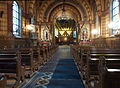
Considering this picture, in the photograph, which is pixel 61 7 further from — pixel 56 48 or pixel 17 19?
pixel 17 19

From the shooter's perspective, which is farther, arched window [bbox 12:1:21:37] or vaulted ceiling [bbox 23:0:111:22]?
vaulted ceiling [bbox 23:0:111:22]

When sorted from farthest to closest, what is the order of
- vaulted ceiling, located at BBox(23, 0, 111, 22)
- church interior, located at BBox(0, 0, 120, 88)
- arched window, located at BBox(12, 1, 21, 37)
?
vaulted ceiling, located at BBox(23, 0, 111, 22) < arched window, located at BBox(12, 1, 21, 37) < church interior, located at BBox(0, 0, 120, 88)

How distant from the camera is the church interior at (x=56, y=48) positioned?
4801 mm

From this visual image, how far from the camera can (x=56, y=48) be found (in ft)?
72.6

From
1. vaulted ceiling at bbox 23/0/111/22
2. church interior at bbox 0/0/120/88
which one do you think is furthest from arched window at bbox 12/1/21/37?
vaulted ceiling at bbox 23/0/111/22

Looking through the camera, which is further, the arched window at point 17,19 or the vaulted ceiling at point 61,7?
the vaulted ceiling at point 61,7

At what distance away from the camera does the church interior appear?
4.80 m

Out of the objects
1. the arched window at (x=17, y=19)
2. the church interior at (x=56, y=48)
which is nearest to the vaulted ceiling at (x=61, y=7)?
the church interior at (x=56, y=48)

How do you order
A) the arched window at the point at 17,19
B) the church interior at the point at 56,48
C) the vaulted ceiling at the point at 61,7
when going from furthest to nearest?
the vaulted ceiling at the point at 61,7 < the arched window at the point at 17,19 < the church interior at the point at 56,48

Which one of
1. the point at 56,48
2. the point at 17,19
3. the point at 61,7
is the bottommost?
the point at 56,48

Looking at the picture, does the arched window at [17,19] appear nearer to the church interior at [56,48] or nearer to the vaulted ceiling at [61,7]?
the church interior at [56,48]

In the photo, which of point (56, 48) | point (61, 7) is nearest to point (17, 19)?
point (56, 48)

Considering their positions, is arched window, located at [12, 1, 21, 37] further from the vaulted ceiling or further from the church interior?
the vaulted ceiling

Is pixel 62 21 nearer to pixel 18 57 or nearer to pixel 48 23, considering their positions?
pixel 48 23
